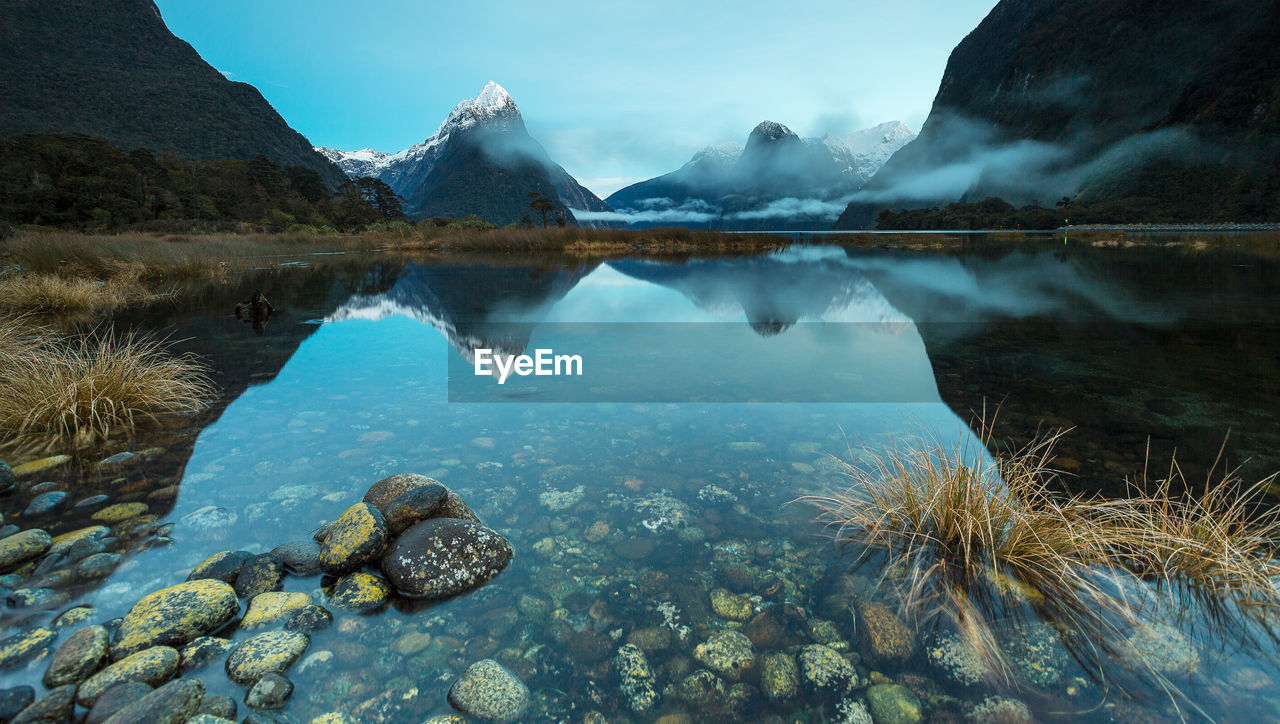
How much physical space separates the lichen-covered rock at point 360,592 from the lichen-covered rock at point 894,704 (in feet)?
8.54

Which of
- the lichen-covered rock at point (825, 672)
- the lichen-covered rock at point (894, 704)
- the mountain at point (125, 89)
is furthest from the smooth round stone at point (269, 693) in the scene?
the mountain at point (125, 89)

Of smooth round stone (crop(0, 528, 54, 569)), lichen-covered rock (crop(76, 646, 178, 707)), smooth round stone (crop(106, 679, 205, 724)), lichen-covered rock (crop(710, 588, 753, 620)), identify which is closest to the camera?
smooth round stone (crop(106, 679, 205, 724))

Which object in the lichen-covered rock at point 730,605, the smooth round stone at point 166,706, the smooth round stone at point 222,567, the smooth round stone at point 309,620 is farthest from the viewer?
the smooth round stone at point 222,567

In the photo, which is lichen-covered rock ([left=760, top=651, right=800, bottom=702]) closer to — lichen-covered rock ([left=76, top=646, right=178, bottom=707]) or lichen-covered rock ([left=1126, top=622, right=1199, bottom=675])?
lichen-covered rock ([left=1126, top=622, right=1199, bottom=675])

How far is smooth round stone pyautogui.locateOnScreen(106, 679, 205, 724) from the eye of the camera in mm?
2014

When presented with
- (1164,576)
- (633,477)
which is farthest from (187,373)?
(1164,576)

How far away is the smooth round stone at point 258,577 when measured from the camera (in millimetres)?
3053

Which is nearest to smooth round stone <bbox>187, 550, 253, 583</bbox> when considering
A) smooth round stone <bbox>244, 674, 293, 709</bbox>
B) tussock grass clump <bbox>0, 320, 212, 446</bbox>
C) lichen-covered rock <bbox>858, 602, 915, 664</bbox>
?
smooth round stone <bbox>244, 674, 293, 709</bbox>

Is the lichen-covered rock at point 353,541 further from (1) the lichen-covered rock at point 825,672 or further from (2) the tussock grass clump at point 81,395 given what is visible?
(2) the tussock grass clump at point 81,395

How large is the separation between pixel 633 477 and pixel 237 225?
188ft

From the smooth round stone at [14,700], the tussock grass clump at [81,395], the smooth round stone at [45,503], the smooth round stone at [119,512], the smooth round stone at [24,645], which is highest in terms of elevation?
the tussock grass clump at [81,395]

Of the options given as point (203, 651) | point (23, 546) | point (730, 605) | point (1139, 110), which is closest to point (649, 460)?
point (730, 605)

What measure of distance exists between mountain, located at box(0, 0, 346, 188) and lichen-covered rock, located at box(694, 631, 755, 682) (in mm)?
100119

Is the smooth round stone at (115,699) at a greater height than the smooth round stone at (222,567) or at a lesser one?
greater
